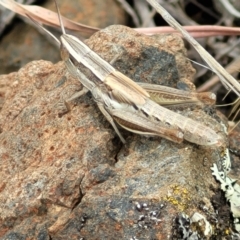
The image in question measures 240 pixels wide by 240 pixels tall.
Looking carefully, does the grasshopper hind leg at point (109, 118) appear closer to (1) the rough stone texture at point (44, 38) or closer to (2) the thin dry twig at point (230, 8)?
(1) the rough stone texture at point (44, 38)

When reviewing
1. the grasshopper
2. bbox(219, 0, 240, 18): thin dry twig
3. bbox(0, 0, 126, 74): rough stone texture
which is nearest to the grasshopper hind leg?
the grasshopper

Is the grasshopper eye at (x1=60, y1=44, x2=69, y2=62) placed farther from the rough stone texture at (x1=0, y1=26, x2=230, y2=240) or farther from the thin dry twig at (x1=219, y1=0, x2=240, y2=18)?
the thin dry twig at (x1=219, y1=0, x2=240, y2=18)

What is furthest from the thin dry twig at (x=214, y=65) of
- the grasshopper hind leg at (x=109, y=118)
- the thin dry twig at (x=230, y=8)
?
the thin dry twig at (x=230, y=8)

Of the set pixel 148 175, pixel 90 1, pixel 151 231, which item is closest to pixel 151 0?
pixel 148 175

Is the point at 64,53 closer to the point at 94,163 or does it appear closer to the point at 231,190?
the point at 94,163

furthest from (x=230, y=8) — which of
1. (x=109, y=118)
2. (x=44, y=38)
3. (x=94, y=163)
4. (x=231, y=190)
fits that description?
(x=94, y=163)

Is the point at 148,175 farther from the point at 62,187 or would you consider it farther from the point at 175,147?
the point at 62,187
